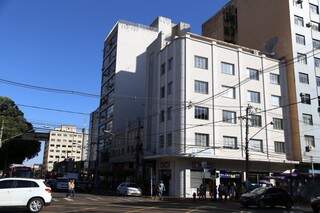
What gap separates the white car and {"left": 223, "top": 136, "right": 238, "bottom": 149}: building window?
31037 millimetres

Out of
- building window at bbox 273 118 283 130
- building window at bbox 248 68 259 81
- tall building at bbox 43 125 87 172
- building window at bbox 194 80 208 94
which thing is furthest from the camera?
tall building at bbox 43 125 87 172

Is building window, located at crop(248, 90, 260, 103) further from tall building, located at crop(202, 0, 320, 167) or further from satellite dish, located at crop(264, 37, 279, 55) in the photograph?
satellite dish, located at crop(264, 37, 279, 55)

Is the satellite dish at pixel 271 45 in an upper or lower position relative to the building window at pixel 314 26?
lower

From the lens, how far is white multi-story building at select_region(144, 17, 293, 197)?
153 ft

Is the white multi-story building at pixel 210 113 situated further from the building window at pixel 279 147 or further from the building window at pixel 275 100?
the building window at pixel 279 147

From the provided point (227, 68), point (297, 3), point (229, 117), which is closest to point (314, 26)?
point (297, 3)

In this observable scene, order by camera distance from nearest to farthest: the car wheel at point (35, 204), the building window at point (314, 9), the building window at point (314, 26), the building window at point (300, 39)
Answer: the car wheel at point (35, 204) < the building window at point (300, 39) < the building window at point (314, 26) < the building window at point (314, 9)

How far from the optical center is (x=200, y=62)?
165ft

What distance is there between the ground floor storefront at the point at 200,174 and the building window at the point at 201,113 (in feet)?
16.1

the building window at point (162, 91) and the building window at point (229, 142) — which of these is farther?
the building window at point (162, 91)

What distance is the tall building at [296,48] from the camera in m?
53.6

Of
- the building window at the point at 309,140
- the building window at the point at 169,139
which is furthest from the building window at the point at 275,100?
the building window at the point at 169,139

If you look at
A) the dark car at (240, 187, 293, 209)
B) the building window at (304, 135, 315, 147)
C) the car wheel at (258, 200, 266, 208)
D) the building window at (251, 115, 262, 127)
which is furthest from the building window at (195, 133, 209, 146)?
the car wheel at (258, 200, 266, 208)

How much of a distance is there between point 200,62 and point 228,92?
508cm
